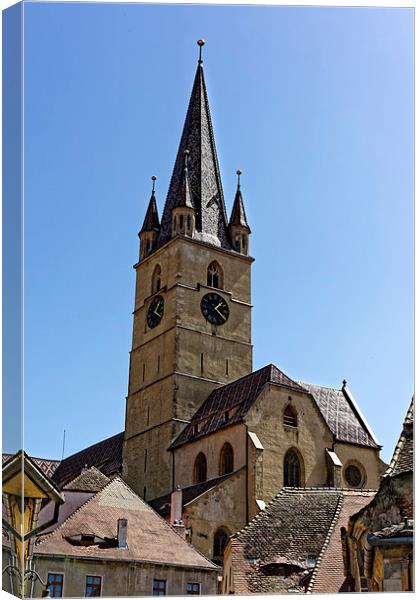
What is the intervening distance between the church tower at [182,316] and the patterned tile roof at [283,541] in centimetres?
1588

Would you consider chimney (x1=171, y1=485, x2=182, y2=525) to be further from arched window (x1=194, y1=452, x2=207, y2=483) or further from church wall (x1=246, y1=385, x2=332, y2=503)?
arched window (x1=194, y1=452, x2=207, y2=483)

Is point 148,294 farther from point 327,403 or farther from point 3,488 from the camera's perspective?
point 3,488

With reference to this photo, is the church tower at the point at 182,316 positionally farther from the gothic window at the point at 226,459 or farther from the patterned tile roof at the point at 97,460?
the gothic window at the point at 226,459

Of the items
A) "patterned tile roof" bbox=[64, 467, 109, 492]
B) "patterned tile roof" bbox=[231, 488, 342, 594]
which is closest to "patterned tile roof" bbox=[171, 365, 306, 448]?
"patterned tile roof" bbox=[64, 467, 109, 492]

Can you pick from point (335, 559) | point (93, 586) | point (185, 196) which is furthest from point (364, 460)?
point (335, 559)

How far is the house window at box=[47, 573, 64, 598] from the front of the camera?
17.3 m

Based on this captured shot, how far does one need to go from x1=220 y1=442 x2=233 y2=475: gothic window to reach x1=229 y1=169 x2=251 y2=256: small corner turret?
12184 millimetres

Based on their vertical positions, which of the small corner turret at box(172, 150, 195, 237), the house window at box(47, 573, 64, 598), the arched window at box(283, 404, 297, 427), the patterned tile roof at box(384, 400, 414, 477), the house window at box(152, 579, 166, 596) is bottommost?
the house window at box(152, 579, 166, 596)

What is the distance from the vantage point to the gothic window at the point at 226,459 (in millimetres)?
35812

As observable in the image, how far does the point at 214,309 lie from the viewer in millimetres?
43125

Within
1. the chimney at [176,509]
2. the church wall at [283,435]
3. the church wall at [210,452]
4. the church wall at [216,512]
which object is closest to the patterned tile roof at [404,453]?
the chimney at [176,509]

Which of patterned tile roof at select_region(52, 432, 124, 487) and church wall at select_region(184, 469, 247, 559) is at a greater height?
patterned tile roof at select_region(52, 432, 124, 487)

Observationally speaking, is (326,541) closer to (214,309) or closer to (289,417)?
(289,417)

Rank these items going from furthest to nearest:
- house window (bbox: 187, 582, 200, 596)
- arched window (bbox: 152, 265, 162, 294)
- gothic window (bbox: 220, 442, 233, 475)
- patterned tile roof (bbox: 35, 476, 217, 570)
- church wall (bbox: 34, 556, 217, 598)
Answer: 1. arched window (bbox: 152, 265, 162, 294)
2. gothic window (bbox: 220, 442, 233, 475)
3. house window (bbox: 187, 582, 200, 596)
4. patterned tile roof (bbox: 35, 476, 217, 570)
5. church wall (bbox: 34, 556, 217, 598)
